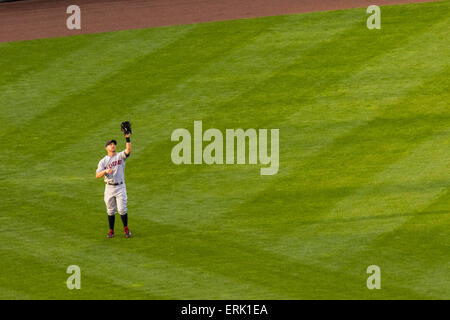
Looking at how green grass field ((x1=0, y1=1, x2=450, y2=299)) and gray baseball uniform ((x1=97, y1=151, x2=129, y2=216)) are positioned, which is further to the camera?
gray baseball uniform ((x1=97, y1=151, x2=129, y2=216))

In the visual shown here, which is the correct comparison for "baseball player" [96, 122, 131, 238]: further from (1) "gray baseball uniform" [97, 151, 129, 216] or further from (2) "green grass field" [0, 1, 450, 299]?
(2) "green grass field" [0, 1, 450, 299]

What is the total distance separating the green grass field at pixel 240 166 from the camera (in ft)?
52.9

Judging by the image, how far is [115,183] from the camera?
17.8 m

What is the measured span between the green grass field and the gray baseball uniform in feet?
1.91

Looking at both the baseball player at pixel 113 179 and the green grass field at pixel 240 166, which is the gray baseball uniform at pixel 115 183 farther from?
the green grass field at pixel 240 166

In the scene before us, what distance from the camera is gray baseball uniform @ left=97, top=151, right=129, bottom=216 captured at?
17.7 meters

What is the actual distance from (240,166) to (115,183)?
426 cm

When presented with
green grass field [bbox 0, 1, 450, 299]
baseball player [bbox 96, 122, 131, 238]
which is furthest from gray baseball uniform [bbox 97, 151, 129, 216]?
green grass field [bbox 0, 1, 450, 299]

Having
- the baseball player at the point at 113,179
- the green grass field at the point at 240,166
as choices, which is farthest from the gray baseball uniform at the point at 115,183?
Result: the green grass field at the point at 240,166

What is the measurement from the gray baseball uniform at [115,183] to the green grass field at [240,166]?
1.91 ft

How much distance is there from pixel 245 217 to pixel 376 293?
4.23 metres

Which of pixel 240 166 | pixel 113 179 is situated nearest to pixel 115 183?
pixel 113 179

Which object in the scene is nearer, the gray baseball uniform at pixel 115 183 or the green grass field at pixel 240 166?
the green grass field at pixel 240 166

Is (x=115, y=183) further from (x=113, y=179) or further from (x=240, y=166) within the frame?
(x=240, y=166)
